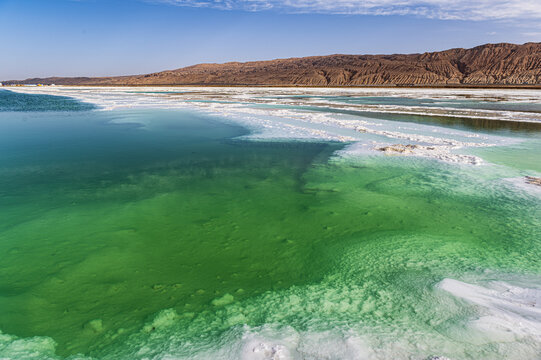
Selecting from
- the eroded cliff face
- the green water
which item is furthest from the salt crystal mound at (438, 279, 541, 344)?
the eroded cliff face

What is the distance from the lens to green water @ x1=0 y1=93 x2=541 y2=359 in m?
2.93

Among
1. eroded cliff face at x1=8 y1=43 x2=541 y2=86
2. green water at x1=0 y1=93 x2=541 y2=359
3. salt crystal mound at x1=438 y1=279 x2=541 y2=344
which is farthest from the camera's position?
eroded cliff face at x1=8 y1=43 x2=541 y2=86

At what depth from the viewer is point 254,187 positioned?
664 cm

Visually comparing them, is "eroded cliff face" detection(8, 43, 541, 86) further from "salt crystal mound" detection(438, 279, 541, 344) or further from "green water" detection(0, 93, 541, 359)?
"salt crystal mound" detection(438, 279, 541, 344)

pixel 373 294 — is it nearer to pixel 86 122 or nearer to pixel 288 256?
pixel 288 256

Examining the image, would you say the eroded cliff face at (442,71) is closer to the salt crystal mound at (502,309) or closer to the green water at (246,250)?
the green water at (246,250)

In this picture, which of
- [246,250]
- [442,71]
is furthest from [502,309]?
[442,71]

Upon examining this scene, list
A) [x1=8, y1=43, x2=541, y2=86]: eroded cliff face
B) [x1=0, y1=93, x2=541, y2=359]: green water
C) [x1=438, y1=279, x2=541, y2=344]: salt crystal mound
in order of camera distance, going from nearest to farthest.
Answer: [x1=438, y1=279, x2=541, y2=344]: salt crystal mound < [x1=0, y1=93, x2=541, y2=359]: green water < [x1=8, y1=43, x2=541, y2=86]: eroded cliff face

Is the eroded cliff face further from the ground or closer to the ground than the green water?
further from the ground

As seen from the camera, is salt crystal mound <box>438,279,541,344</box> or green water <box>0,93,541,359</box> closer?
salt crystal mound <box>438,279,541,344</box>

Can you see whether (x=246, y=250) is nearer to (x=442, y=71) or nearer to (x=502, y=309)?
(x=502, y=309)

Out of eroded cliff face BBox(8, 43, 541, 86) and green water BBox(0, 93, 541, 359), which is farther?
→ eroded cliff face BBox(8, 43, 541, 86)

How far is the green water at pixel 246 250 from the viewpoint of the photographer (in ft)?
9.62

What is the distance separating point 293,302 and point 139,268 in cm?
172
